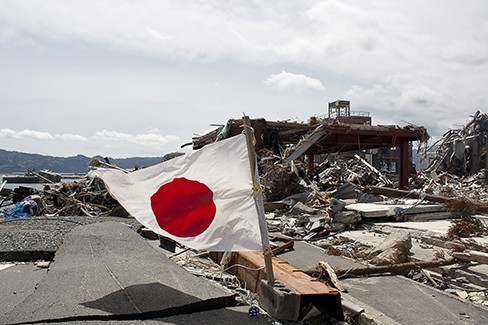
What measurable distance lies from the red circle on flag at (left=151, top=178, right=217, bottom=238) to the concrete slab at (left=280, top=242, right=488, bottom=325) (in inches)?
83.5

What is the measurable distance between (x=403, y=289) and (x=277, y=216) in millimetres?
7233

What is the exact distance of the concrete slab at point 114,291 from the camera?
393 cm

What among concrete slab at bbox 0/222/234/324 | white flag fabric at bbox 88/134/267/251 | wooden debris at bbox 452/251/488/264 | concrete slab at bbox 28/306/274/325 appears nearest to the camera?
concrete slab at bbox 28/306/274/325

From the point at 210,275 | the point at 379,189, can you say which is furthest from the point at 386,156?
the point at 210,275

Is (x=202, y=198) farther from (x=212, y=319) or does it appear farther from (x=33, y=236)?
(x=33, y=236)

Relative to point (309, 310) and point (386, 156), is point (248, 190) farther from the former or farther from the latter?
point (386, 156)

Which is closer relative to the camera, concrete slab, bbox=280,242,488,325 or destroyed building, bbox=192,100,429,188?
concrete slab, bbox=280,242,488,325

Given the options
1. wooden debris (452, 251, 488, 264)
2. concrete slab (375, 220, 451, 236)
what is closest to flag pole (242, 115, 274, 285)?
wooden debris (452, 251, 488, 264)

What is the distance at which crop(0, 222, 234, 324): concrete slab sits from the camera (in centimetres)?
393

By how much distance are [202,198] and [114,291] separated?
1406 mm

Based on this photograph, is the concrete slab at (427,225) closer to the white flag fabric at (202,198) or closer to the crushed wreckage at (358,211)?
the crushed wreckage at (358,211)

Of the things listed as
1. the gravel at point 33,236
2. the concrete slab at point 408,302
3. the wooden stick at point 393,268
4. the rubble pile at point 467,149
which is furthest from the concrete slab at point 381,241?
the rubble pile at point 467,149

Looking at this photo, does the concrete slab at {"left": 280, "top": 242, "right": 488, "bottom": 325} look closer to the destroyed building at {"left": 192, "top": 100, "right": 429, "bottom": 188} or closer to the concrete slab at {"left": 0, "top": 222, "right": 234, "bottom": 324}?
the concrete slab at {"left": 0, "top": 222, "right": 234, "bottom": 324}

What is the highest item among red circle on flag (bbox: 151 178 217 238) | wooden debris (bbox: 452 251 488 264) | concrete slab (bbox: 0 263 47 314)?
Result: red circle on flag (bbox: 151 178 217 238)
